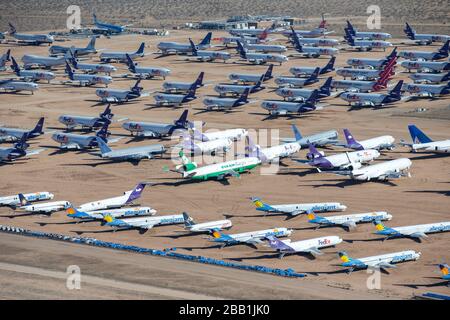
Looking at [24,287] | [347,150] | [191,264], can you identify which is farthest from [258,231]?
Answer: [347,150]

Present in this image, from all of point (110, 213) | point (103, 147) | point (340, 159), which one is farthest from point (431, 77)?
point (110, 213)

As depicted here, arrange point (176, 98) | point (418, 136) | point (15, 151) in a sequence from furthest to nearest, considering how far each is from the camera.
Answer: point (176, 98) → point (15, 151) → point (418, 136)

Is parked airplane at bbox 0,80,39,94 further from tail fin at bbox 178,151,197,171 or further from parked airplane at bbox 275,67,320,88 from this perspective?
tail fin at bbox 178,151,197,171

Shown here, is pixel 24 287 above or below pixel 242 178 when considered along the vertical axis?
below

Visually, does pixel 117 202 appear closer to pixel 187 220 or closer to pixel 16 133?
pixel 187 220

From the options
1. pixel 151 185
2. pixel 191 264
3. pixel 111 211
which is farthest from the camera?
pixel 151 185

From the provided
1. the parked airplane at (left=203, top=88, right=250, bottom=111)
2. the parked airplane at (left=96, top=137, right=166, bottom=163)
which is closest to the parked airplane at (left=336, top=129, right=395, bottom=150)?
the parked airplane at (left=96, top=137, right=166, bottom=163)
